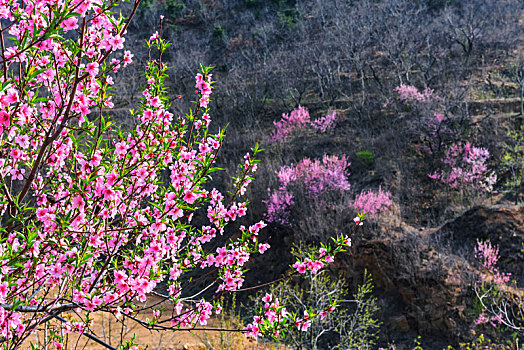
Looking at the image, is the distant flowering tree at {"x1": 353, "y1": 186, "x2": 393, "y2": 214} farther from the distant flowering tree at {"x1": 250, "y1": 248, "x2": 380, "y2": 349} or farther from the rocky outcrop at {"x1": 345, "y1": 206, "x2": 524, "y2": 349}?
the distant flowering tree at {"x1": 250, "y1": 248, "x2": 380, "y2": 349}

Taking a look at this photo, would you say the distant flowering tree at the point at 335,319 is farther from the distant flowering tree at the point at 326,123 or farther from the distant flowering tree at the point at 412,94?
the distant flowering tree at the point at 412,94

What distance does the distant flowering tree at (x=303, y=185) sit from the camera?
12297 mm

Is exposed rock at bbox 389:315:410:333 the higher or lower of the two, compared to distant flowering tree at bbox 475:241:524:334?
lower

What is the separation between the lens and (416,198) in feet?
42.2

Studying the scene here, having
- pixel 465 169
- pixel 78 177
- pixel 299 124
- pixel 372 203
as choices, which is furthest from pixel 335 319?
pixel 299 124

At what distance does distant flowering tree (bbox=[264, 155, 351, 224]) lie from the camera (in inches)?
484

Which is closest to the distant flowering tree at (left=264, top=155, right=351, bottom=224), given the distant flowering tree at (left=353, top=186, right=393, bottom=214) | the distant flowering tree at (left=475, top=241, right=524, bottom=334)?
the distant flowering tree at (left=353, top=186, right=393, bottom=214)

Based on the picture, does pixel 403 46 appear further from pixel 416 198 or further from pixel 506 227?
pixel 506 227

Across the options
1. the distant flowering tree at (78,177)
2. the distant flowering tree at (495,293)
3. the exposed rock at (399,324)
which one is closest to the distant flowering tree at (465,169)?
the distant flowering tree at (495,293)

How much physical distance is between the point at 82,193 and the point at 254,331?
1512 millimetres

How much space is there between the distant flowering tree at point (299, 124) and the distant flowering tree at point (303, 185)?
5266 mm

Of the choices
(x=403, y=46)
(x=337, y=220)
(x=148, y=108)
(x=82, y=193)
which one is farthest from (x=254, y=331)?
(x=403, y=46)

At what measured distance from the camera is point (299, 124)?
19125mm

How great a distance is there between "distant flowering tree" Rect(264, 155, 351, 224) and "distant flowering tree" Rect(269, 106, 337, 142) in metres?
5.27
